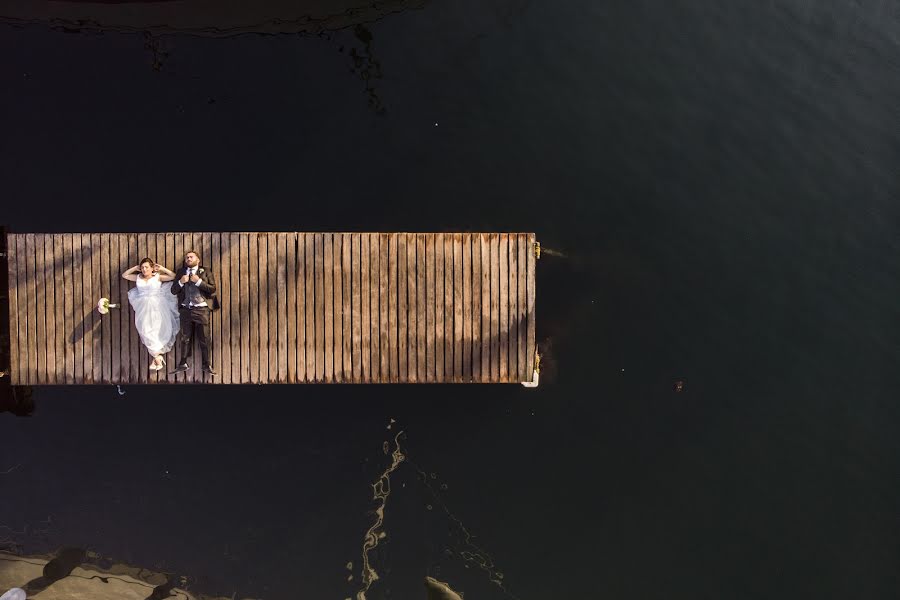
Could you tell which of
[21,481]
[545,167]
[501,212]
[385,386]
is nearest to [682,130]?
[545,167]

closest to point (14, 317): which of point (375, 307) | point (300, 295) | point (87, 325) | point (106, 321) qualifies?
point (87, 325)

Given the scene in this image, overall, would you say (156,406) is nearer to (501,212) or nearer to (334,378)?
(334,378)

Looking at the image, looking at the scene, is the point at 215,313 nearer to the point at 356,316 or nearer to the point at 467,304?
the point at 356,316

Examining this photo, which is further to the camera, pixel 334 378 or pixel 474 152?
pixel 474 152

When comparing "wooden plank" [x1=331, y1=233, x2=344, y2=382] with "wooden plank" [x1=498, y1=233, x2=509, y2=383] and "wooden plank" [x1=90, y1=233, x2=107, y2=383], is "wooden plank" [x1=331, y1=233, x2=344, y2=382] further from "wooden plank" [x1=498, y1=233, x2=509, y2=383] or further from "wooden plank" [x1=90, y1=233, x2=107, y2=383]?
"wooden plank" [x1=90, y1=233, x2=107, y2=383]

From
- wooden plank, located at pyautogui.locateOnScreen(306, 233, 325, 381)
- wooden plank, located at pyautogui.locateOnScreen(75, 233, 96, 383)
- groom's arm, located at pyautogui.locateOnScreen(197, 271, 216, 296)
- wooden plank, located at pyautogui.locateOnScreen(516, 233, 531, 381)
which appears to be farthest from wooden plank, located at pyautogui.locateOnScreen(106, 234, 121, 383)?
wooden plank, located at pyautogui.locateOnScreen(516, 233, 531, 381)
